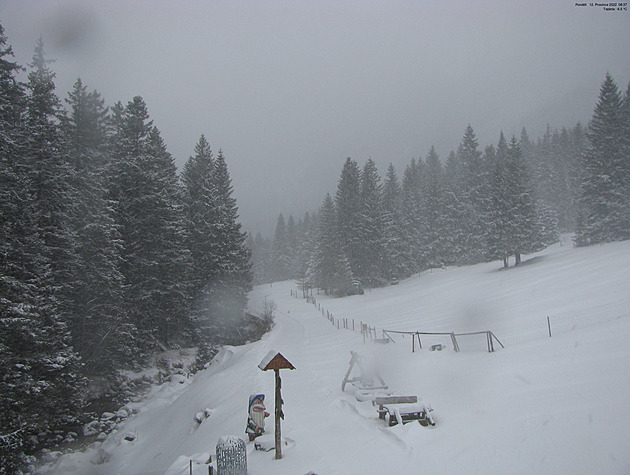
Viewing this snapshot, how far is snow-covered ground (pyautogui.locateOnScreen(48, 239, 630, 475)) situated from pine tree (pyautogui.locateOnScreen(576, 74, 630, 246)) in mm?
11506

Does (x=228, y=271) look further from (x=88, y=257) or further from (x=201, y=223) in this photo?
(x=88, y=257)

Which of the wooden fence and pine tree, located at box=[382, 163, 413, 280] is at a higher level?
pine tree, located at box=[382, 163, 413, 280]

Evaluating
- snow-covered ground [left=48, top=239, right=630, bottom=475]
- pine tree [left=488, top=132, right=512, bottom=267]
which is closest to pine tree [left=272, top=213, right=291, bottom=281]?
pine tree [left=488, top=132, right=512, bottom=267]

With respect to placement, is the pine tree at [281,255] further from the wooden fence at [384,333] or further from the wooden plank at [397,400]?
the wooden plank at [397,400]

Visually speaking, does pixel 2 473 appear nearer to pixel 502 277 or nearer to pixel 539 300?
pixel 539 300

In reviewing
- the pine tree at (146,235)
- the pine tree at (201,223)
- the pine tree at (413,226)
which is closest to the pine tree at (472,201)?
the pine tree at (413,226)

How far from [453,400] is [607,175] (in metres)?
40.0

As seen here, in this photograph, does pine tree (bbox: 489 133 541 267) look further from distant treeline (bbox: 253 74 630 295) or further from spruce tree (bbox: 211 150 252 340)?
spruce tree (bbox: 211 150 252 340)

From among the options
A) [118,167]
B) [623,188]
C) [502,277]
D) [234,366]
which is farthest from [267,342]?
[623,188]

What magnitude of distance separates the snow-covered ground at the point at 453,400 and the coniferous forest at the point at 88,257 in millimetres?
3908

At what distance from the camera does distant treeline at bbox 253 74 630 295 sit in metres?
41.0

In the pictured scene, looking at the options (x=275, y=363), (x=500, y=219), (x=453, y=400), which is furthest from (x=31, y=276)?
(x=500, y=219)

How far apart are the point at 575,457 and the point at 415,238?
55.4m

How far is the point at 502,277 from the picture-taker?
39.0 meters
